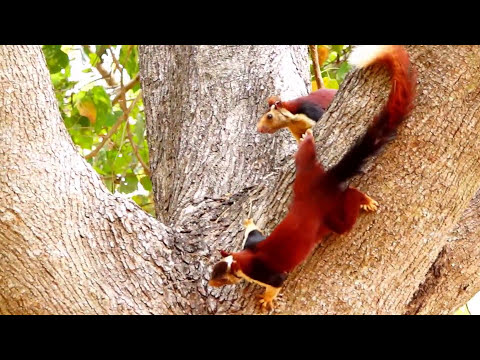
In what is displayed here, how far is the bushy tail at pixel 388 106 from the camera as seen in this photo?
7.77 feet

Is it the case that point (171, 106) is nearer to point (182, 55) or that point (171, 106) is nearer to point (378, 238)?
point (182, 55)

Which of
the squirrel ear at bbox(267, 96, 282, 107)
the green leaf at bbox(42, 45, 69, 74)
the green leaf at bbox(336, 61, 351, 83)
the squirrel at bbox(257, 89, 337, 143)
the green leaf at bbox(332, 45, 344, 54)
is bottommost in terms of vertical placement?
the squirrel at bbox(257, 89, 337, 143)

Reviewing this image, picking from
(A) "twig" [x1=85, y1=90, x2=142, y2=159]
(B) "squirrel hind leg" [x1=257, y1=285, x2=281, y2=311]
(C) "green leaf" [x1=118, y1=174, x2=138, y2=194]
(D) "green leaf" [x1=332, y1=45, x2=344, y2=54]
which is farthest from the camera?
(D) "green leaf" [x1=332, y1=45, x2=344, y2=54]

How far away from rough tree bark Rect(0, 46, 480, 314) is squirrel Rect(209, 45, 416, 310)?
54 millimetres

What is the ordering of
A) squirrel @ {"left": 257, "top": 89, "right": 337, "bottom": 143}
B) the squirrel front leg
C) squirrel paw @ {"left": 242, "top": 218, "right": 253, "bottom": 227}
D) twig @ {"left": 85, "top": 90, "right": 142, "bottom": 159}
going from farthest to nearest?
1. twig @ {"left": 85, "top": 90, "right": 142, "bottom": 159}
2. the squirrel front leg
3. squirrel @ {"left": 257, "top": 89, "right": 337, "bottom": 143}
4. squirrel paw @ {"left": 242, "top": 218, "right": 253, "bottom": 227}

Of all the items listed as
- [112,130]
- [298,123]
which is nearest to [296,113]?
[298,123]

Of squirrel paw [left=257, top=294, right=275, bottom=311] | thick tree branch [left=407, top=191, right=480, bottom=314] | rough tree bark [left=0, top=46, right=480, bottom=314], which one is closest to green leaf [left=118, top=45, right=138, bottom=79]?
rough tree bark [left=0, top=46, right=480, bottom=314]

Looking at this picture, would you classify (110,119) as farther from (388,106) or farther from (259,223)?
(388,106)

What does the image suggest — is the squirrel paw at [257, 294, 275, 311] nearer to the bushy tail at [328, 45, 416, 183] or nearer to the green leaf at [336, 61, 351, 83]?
the bushy tail at [328, 45, 416, 183]

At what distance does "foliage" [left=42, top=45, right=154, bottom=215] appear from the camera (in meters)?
4.56

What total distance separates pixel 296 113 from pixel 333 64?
1720 millimetres

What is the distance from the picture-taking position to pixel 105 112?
4586mm

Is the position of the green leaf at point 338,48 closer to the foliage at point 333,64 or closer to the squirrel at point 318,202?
the foliage at point 333,64
